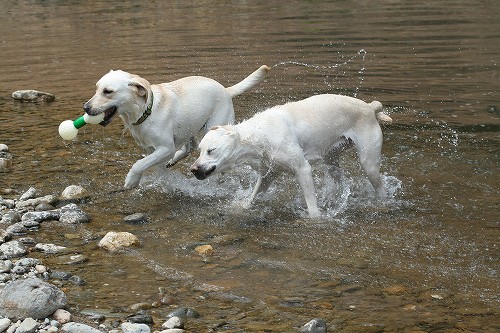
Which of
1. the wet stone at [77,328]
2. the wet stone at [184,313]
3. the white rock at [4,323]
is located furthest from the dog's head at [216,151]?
the white rock at [4,323]

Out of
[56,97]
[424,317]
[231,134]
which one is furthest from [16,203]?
[56,97]

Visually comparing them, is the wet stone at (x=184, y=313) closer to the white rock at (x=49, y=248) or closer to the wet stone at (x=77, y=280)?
the wet stone at (x=77, y=280)

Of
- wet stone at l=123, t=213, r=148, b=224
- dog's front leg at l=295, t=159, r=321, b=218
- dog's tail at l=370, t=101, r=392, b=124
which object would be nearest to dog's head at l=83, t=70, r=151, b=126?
wet stone at l=123, t=213, r=148, b=224

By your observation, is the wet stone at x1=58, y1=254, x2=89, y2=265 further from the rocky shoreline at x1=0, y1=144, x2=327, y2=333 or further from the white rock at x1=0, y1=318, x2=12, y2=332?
the white rock at x1=0, y1=318, x2=12, y2=332

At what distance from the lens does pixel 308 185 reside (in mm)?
7305

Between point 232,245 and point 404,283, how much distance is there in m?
1.69

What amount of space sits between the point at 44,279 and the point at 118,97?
2262 millimetres

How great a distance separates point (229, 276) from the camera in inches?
237

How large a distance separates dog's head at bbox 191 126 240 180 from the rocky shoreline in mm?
872

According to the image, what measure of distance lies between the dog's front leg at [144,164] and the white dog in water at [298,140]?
1016 millimetres

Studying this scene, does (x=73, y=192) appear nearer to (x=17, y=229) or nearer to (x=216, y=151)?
(x=17, y=229)

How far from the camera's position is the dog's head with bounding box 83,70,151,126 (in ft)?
24.3

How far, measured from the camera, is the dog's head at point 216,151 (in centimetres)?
682

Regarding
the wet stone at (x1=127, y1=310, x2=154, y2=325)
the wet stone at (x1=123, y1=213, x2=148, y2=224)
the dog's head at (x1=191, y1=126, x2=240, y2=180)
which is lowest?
the wet stone at (x1=123, y1=213, x2=148, y2=224)
